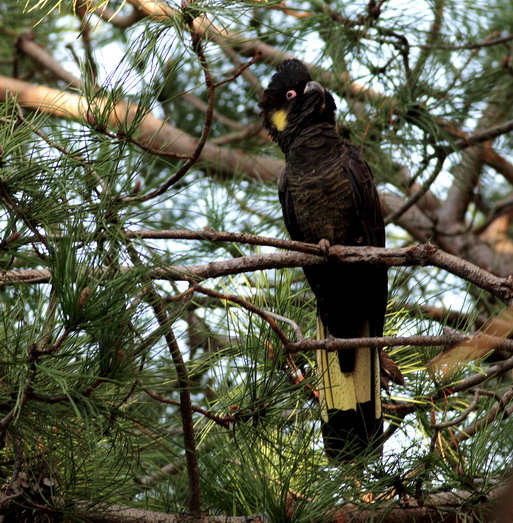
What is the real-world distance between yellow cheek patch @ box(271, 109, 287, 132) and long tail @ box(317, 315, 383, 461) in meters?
0.92

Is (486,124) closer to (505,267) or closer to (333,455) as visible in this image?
(505,267)

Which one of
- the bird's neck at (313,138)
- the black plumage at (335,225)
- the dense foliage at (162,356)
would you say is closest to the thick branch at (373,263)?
the dense foliage at (162,356)

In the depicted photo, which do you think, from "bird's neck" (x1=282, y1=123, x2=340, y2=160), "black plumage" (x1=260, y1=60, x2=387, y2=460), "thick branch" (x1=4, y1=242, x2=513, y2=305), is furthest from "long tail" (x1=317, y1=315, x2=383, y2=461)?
"bird's neck" (x1=282, y1=123, x2=340, y2=160)

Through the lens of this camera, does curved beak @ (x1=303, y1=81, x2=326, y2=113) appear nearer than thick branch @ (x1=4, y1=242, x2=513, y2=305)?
No

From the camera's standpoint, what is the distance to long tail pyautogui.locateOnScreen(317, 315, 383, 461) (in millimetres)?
2158

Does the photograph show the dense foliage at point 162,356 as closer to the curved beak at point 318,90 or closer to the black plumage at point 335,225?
the black plumage at point 335,225

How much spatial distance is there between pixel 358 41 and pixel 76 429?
2277mm

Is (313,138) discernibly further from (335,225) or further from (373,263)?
(373,263)

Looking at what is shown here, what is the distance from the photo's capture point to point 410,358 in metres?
2.36

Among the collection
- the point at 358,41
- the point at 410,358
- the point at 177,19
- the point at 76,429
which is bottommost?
the point at 76,429

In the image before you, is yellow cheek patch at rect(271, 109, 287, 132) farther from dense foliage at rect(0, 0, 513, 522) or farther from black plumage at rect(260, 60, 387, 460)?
dense foliage at rect(0, 0, 513, 522)

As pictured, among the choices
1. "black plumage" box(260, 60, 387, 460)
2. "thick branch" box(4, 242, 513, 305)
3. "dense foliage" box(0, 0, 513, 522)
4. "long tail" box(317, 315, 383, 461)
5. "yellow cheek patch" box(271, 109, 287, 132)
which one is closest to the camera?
"dense foliage" box(0, 0, 513, 522)

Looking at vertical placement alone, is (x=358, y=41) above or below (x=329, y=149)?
above

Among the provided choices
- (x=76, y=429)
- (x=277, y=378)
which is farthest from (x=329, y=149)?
(x=76, y=429)
